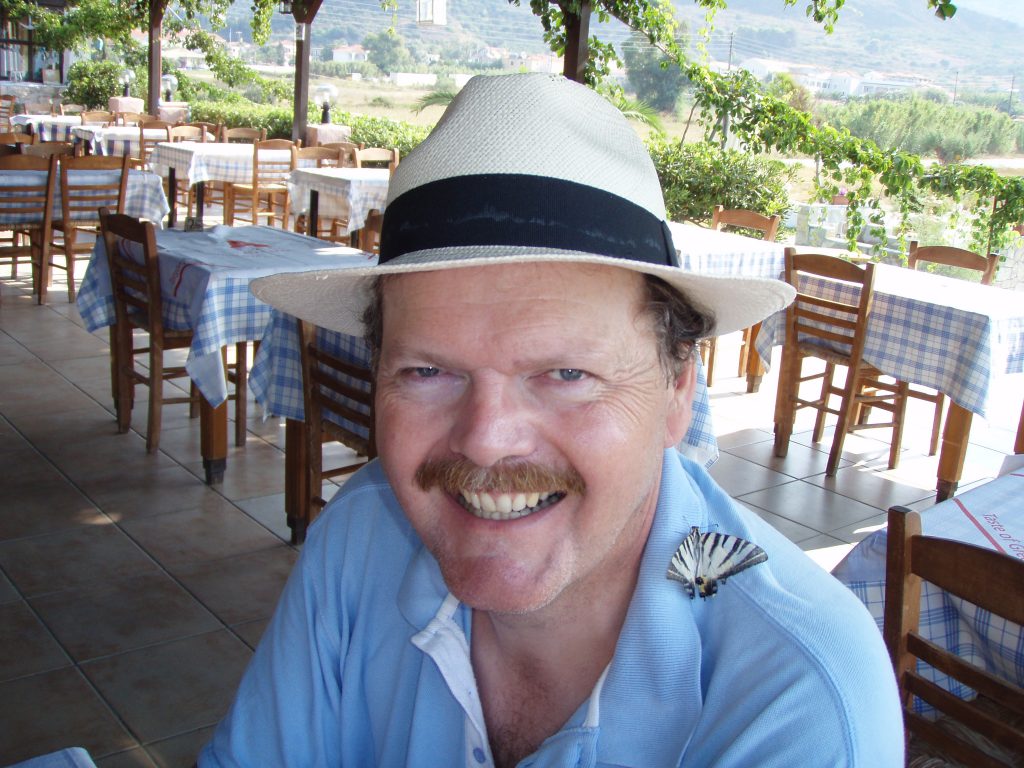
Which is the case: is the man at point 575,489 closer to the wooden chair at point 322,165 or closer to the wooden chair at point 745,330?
the wooden chair at point 745,330

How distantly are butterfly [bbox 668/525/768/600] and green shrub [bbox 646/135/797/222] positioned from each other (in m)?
7.66

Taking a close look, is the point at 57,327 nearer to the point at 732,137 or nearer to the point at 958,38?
the point at 732,137

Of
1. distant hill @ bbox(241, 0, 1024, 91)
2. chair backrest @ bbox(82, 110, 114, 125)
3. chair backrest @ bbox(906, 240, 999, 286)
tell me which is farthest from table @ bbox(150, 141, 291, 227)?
chair backrest @ bbox(906, 240, 999, 286)

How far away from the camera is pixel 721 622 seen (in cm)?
91

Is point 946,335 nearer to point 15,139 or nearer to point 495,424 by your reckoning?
point 495,424

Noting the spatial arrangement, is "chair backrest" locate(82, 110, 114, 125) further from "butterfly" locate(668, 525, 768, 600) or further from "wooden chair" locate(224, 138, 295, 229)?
"butterfly" locate(668, 525, 768, 600)

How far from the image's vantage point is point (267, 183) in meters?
9.12

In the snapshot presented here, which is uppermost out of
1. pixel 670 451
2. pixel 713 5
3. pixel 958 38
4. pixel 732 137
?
pixel 958 38

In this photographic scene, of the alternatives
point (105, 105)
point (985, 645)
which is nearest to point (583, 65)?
point (985, 645)

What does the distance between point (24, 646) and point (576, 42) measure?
5079 millimetres

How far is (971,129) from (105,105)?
13481mm

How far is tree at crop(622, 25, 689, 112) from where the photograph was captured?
24.7 feet

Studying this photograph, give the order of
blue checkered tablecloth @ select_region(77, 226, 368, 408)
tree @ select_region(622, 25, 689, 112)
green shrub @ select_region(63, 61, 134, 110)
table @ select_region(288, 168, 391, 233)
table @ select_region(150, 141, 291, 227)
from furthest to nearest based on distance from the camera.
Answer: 1. green shrub @ select_region(63, 61, 134, 110)
2. table @ select_region(150, 141, 291, 227)
3. tree @ select_region(622, 25, 689, 112)
4. table @ select_region(288, 168, 391, 233)
5. blue checkered tablecloth @ select_region(77, 226, 368, 408)

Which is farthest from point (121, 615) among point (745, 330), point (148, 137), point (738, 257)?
point (148, 137)
